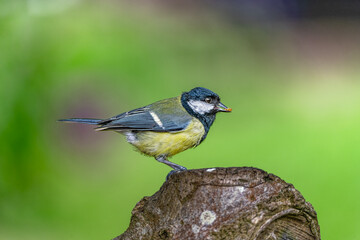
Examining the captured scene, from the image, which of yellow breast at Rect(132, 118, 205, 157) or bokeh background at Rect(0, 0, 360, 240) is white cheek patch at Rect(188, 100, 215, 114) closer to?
yellow breast at Rect(132, 118, 205, 157)

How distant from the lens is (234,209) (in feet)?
5.65

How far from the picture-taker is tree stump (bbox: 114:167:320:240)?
170 centimetres

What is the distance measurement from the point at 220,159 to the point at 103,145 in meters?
1.07

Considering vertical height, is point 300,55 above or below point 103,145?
above

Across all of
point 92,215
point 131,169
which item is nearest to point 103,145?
point 131,169

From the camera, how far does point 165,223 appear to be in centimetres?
180

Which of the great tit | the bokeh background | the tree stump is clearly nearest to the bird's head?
the great tit

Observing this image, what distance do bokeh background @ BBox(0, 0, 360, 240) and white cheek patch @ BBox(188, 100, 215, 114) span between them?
5.17 feet

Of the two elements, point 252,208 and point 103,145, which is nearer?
point 252,208

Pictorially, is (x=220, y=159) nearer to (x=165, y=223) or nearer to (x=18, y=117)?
(x=18, y=117)

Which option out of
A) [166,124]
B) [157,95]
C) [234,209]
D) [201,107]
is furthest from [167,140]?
[157,95]

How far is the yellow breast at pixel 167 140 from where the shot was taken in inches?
103

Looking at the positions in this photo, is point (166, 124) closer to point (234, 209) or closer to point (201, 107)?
point (201, 107)

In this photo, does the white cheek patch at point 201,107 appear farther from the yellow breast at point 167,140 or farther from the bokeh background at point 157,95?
the bokeh background at point 157,95
